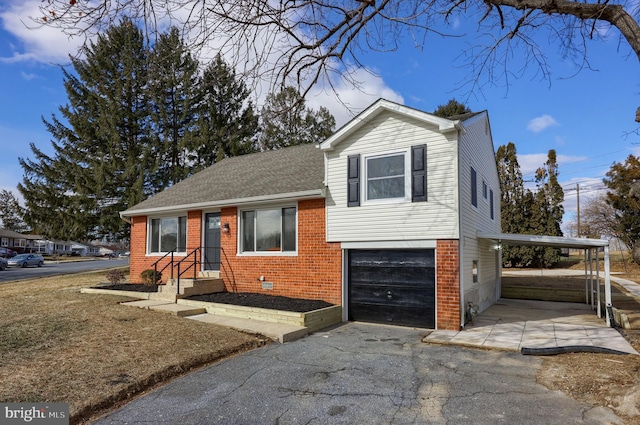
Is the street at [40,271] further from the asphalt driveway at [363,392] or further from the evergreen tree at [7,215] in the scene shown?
the evergreen tree at [7,215]

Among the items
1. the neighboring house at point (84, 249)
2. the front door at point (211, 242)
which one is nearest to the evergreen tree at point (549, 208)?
the front door at point (211, 242)

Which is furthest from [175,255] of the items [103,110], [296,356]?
[103,110]

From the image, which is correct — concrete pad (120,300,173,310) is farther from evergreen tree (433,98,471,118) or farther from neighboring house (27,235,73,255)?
neighboring house (27,235,73,255)

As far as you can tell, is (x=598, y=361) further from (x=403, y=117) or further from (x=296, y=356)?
(x=403, y=117)

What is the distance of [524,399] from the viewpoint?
196 inches

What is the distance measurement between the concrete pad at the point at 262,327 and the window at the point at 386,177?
12.9 feet

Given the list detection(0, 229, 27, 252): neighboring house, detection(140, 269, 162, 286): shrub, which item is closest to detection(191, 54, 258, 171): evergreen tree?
detection(140, 269, 162, 286): shrub

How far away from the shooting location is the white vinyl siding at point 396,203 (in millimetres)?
9258

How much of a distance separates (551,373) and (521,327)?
366cm

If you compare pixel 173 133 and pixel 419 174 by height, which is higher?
pixel 173 133

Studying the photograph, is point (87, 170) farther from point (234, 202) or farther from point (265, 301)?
point (265, 301)

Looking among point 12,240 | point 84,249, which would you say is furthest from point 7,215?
point 84,249

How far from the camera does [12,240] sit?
65438 mm

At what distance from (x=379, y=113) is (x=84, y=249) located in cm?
9178
